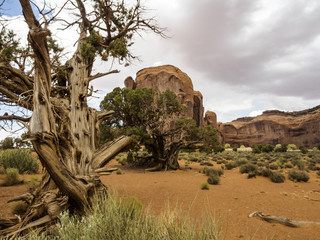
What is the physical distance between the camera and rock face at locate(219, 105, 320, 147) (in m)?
64.8

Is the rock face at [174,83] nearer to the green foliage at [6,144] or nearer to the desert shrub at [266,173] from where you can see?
the green foliage at [6,144]

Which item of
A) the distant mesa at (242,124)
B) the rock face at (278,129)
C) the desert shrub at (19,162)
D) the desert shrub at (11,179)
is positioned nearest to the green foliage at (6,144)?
the desert shrub at (19,162)

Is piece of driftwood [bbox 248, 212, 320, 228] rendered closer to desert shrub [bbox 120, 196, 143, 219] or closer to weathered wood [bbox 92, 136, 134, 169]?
desert shrub [bbox 120, 196, 143, 219]

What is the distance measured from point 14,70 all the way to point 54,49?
2.84 metres

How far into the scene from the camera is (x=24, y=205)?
16.6 feet


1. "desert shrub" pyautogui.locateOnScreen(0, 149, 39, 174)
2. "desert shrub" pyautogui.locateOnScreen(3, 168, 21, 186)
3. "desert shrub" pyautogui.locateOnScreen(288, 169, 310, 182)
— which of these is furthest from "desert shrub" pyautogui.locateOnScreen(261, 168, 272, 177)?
"desert shrub" pyautogui.locateOnScreen(0, 149, 39, 174)

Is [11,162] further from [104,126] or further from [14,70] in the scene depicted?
[14,70]

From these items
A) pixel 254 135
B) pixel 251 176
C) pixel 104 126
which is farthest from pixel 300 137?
pixel 104 126

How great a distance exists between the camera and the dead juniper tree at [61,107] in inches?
127

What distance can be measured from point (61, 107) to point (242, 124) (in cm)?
8605

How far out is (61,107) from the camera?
5277mm

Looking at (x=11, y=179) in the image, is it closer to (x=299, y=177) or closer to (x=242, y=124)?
(x=299, y=177)

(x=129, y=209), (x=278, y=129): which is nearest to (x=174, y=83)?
(x=278, y=129)

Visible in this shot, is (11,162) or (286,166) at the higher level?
(11,162)
